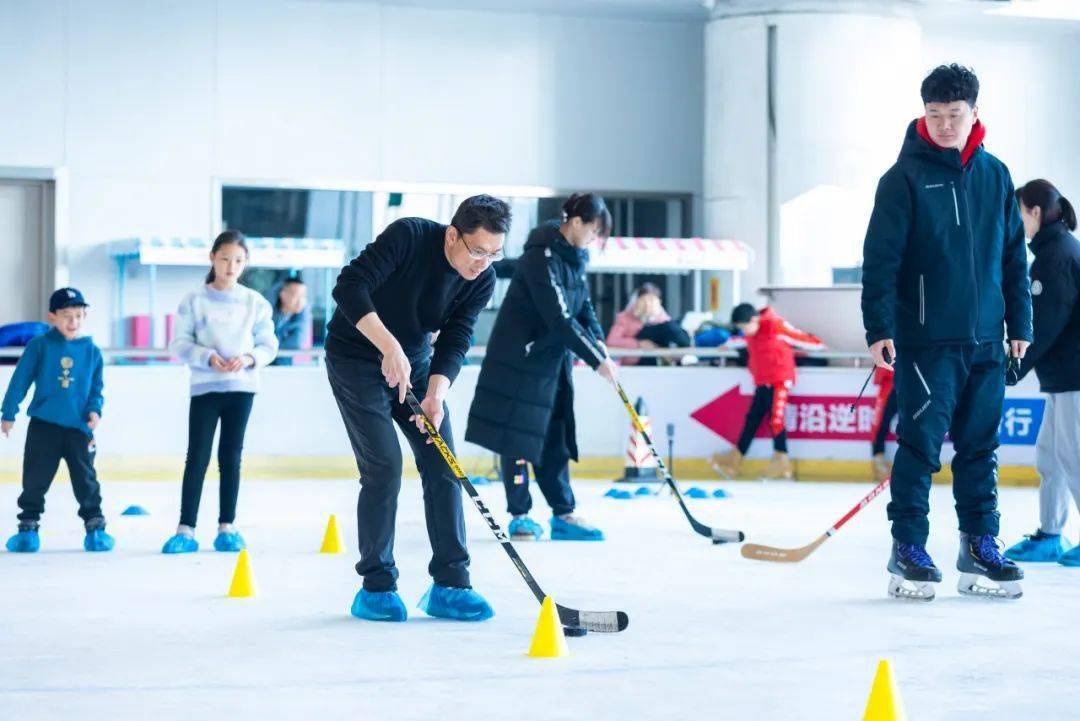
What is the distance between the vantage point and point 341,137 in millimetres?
14492

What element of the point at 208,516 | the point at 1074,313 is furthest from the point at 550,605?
the point at 208,516

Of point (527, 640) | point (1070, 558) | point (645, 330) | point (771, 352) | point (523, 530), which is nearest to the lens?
point (527, 640)

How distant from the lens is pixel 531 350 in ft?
21.6

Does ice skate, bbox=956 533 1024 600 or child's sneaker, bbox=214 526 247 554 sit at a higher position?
ice skate, bbox=956 533 1024 600

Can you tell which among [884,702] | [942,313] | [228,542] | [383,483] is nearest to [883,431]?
[228,542]

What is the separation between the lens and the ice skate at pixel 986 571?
4.95 m

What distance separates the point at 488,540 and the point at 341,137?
8.33m

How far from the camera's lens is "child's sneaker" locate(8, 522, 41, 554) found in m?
6.29

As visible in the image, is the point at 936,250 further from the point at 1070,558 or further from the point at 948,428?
the point at 1070,558

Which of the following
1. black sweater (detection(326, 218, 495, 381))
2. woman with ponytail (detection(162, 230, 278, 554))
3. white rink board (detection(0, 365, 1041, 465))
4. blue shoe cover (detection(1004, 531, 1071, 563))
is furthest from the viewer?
white rink board (detection(0, 365, 1041, 465))

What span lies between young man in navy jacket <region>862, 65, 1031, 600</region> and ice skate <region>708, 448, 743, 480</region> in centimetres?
572

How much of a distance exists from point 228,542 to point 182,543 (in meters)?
0.18

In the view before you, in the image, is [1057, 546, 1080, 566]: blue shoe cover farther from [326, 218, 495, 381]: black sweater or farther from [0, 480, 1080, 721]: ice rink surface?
[326, 218, 495, 381]: black sweater

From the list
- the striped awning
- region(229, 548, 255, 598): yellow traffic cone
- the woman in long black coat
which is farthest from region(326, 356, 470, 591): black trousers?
the striped awning
